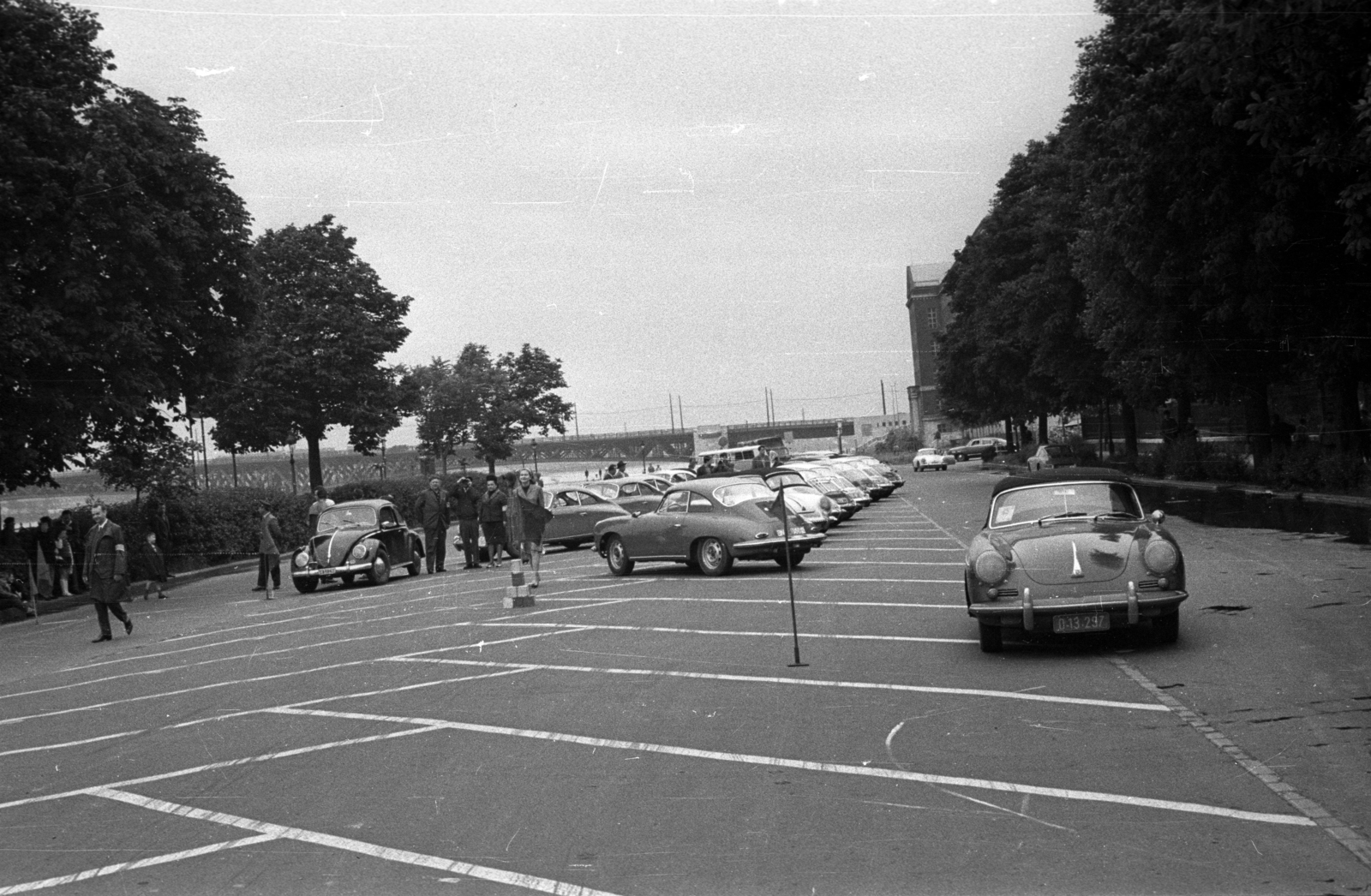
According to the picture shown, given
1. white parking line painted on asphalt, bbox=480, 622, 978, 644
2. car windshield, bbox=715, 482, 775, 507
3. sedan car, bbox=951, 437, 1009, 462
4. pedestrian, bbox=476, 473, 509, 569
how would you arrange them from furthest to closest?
sedan car, bbox=951, 437, 1009, 462, pedestrian, bbox=476, 473, 509, 569, car windshield, bbox=715, 482, 775, 507, white parking line painted on asphalt, bbox=480, 622, 978, 644

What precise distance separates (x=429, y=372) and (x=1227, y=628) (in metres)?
71.6

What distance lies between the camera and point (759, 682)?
10.7 metres

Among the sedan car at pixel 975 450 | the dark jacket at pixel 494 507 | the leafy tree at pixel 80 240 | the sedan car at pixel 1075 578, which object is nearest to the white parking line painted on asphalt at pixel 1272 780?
the sedan car at pixel 1075 578

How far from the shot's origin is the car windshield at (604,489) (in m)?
32.6

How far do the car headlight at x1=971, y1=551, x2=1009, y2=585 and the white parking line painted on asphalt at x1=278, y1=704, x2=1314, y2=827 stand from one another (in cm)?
364

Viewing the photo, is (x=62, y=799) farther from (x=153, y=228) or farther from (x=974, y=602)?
(x=153, y=228)

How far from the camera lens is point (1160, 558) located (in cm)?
1077

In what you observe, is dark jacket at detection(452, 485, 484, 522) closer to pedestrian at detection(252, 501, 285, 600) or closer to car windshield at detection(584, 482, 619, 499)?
pedestrian at detection(252, 501, 285, 600)

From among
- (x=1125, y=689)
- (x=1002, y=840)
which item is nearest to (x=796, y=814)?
(x=1002, y=840)

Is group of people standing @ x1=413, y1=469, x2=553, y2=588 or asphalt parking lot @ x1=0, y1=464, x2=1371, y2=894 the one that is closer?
asphalt parking lot @ x1=0, y1=464, x2=1371, y2=894

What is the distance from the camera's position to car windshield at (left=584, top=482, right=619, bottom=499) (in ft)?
107

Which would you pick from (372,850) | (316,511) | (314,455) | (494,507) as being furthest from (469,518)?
(314,455)

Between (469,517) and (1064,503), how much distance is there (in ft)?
55.2

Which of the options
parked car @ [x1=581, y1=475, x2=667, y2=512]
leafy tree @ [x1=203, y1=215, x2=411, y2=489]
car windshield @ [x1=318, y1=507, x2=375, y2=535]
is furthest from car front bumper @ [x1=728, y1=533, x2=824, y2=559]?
leafy tree @ [x1=203, y1=215, x2=411, y2=489]
